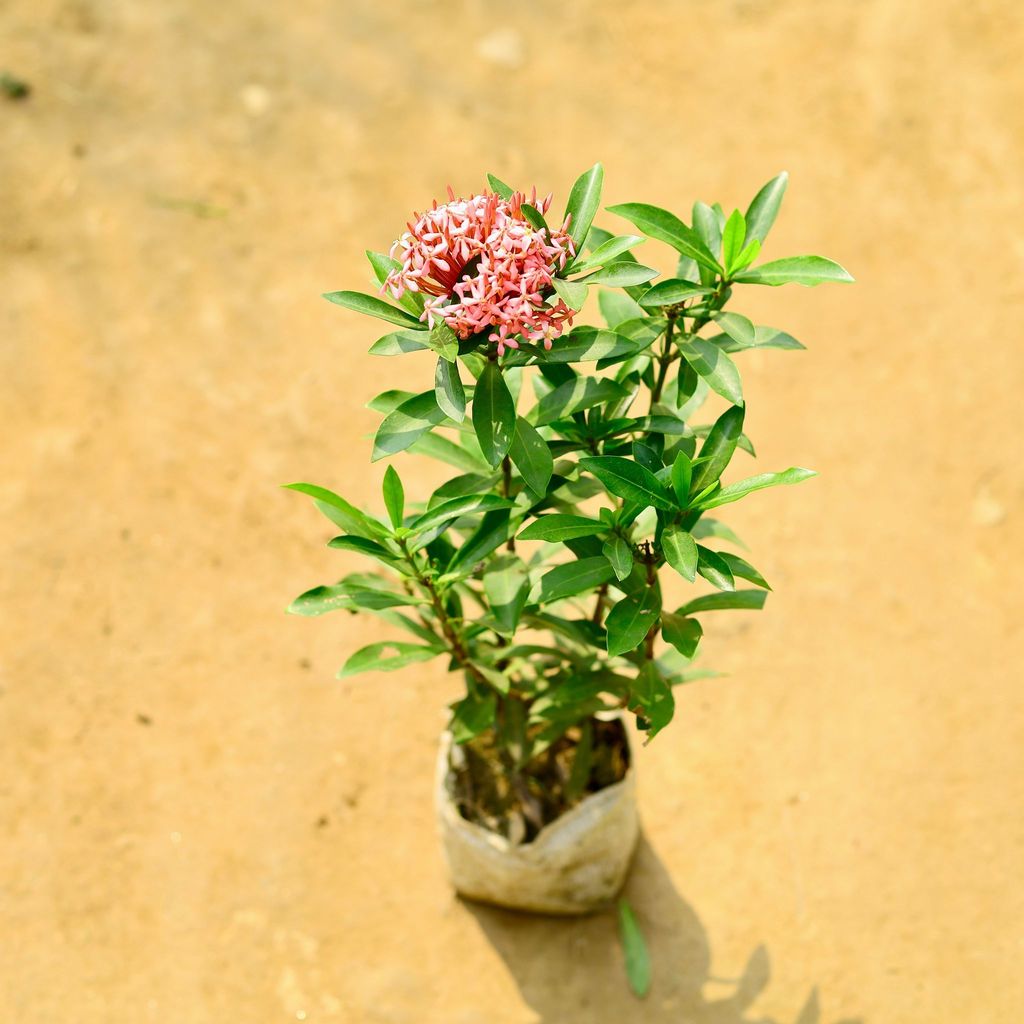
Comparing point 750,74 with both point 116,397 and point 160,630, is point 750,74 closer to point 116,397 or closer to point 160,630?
point 116,397

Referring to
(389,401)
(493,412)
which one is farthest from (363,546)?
(493,412)

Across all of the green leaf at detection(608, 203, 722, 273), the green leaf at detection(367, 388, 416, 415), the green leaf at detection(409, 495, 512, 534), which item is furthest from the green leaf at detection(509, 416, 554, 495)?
the green leaf at detection(608, 203, 722, 273)

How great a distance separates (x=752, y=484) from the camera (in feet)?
6.72

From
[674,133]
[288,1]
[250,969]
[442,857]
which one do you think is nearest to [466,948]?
[442,857]

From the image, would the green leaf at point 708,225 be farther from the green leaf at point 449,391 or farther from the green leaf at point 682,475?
the green leaf at point 449,391

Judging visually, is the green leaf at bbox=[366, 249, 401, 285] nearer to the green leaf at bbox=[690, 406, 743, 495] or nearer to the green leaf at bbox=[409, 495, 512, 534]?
the green leaf at bbox=[409, 495, 512, 534]

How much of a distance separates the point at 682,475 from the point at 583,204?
515 mm

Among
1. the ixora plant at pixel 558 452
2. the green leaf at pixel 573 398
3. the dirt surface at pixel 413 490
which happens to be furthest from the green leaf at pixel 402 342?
the dirt surface at pixel 413 490

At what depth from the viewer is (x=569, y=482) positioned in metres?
2.37

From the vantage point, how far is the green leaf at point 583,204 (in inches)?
83.0

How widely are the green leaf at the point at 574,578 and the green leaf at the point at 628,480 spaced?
19 cm

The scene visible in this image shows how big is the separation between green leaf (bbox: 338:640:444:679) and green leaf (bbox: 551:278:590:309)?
0.92 meters

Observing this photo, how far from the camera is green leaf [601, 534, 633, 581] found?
2.09m

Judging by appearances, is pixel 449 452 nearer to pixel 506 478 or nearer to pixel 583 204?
pixel 506 478
